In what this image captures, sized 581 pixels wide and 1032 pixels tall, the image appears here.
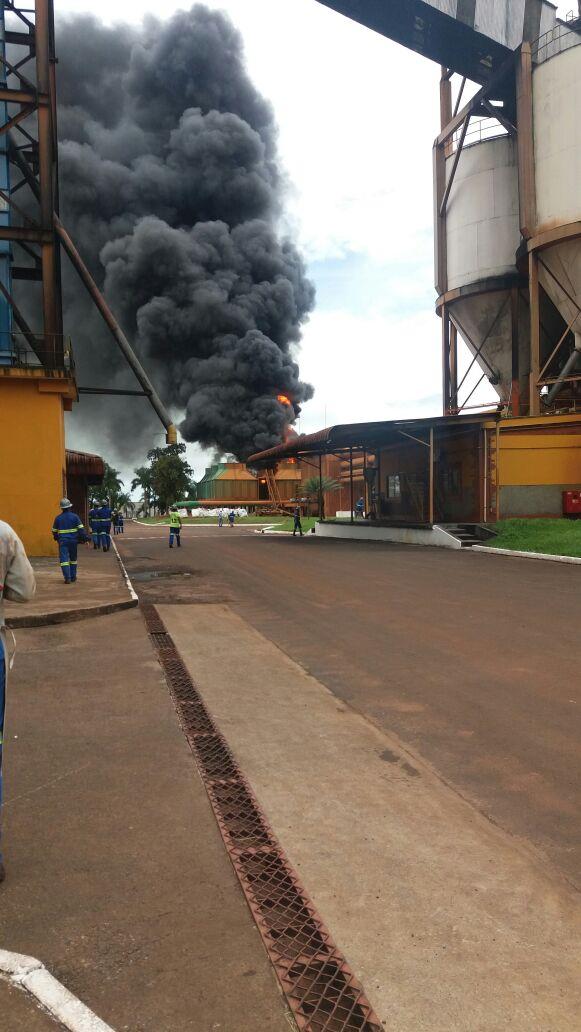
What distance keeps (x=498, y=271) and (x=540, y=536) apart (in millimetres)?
17903

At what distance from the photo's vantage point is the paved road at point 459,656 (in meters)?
3.54

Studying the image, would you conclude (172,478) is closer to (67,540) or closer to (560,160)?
(560,160)

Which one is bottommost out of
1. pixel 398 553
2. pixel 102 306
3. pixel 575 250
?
pixel 398 553

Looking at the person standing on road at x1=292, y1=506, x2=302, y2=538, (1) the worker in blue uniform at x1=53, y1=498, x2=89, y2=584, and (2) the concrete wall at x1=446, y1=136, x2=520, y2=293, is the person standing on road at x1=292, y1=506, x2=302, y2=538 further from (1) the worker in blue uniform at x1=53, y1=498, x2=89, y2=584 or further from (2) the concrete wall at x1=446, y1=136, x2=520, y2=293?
(1) the worker in blue uniform at x1=53, y1=498, x2=89, y2=584

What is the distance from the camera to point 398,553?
19.2 meters

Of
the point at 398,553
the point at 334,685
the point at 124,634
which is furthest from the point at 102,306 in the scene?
the point at 334,685

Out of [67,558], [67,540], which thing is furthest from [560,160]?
[67,558]

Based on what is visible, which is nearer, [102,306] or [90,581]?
[90,581]

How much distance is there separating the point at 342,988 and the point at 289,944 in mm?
257

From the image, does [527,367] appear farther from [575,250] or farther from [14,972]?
[14,972]

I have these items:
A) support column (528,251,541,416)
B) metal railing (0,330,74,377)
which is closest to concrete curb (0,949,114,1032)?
metal railing (0,330,74,377)

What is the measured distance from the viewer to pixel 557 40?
26500mm

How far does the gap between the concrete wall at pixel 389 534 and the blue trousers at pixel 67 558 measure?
40.7 ft

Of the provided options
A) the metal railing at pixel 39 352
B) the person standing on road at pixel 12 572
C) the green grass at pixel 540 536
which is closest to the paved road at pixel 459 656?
the green grass at pixel 540 536
